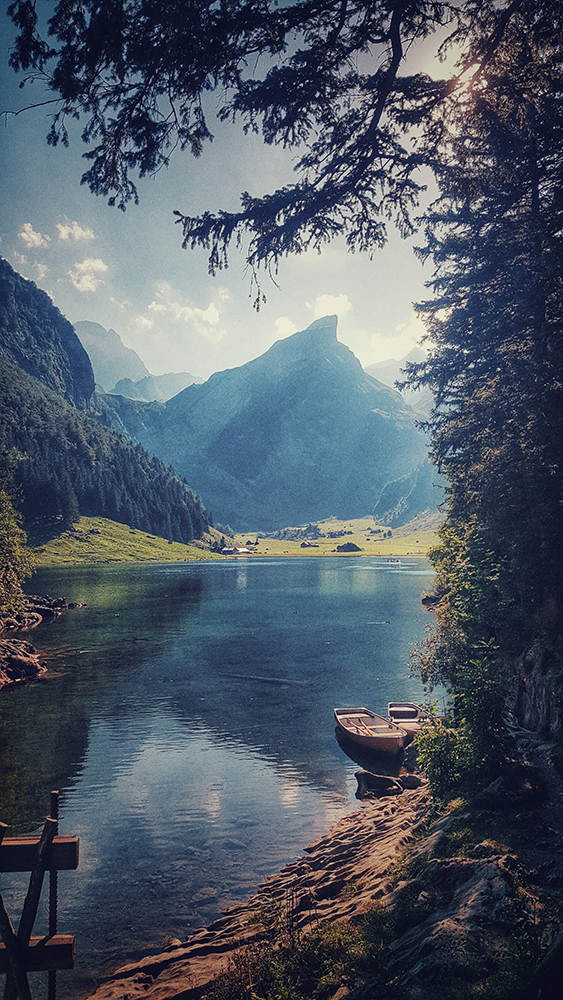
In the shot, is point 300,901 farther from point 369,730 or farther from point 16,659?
point 16,659

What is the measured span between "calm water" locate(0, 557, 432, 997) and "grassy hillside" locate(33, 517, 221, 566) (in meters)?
106

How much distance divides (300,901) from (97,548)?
6955 inches

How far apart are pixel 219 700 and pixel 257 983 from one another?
1096 inches

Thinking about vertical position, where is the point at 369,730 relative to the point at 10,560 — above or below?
below

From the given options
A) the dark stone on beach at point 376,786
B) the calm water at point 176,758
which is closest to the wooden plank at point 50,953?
the calm water at point 176,758

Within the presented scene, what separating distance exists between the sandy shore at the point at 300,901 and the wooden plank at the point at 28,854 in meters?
3.44

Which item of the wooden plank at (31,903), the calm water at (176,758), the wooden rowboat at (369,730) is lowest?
the calm water at (176,758)

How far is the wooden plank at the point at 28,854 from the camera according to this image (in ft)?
31.7

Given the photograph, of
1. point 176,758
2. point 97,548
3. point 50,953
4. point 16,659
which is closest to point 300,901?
point 50,953

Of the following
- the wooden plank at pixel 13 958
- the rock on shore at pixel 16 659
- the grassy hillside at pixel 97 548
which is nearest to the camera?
the wooden plank at pixel 13 958

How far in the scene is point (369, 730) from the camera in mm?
25969

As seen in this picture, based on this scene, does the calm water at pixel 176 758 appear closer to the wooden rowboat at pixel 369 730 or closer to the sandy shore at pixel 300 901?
the sandy shore at pixel 300 901

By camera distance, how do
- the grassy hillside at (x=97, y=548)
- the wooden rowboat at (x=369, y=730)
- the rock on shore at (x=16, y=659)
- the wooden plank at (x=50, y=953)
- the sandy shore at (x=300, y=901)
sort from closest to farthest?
the wooden plank at (x=50, y=953)
the sandy shore at (x=300, y=901)
the wooden rowboat at (x=369, y=730)
the rock on shore at (x=16, y=659)
the grassy hillside at (x=97, y=548)

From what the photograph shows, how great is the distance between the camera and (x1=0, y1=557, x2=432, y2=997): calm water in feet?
50.5
